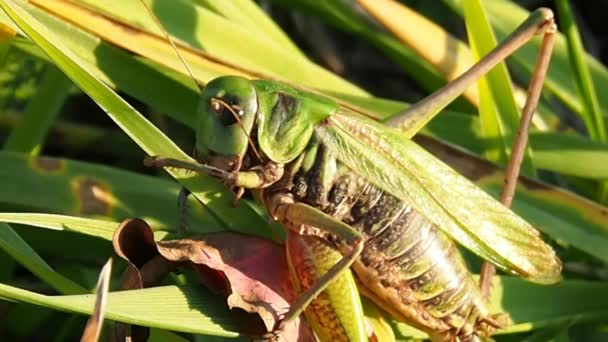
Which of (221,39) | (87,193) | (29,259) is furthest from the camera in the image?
(221,39)

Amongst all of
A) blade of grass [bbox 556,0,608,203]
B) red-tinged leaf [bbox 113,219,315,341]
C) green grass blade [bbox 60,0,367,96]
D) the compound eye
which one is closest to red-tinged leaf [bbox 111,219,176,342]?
red-tinged leaf [bbox 113,219,315,341]

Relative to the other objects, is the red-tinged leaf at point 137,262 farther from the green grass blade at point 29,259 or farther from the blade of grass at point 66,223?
the green grass blade at point 29,259

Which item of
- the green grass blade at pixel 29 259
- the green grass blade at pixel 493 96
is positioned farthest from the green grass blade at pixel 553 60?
the green grass blade at pixel 29 259

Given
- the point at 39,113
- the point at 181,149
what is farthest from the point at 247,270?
the point at 39,113

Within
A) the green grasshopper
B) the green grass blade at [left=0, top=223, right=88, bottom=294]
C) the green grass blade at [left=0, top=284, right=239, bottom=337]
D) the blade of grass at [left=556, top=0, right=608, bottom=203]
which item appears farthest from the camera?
the blade of grass at [left=556, top=0, right=608, bottom=203]

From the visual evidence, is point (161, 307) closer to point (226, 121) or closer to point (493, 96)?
point (226, 121)

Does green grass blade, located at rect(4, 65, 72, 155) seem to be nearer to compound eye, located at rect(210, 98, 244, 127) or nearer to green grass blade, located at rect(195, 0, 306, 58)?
green grass blade, located at rect(195, 0, 306, 58)

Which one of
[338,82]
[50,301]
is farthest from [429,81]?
[50,301]
